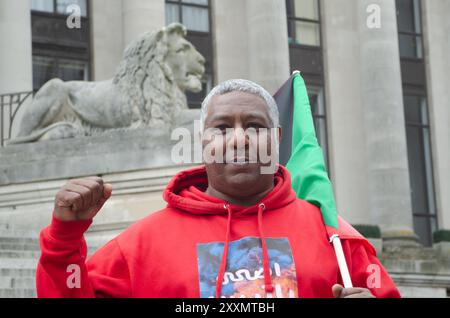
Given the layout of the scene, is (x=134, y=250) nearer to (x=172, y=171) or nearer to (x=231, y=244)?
(x=231, y=244)

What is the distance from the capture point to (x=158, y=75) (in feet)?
53.4

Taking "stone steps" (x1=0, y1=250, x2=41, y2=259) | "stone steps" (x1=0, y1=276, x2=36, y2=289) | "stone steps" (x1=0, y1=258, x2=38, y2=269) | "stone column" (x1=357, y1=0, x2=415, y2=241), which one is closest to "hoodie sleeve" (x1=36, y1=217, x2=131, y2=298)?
"stone steps" (x1=0, y1=276, x2=36, y2=289)

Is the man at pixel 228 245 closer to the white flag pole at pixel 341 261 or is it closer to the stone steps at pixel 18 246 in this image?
the white flag pole at pixel 341 261

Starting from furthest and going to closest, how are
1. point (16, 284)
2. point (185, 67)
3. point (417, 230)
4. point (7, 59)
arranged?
point (417, 230), point (7, 59), point (185, 67), point (16, 284)

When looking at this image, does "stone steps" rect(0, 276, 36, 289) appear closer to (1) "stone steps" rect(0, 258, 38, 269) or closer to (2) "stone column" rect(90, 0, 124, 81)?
(1) "stone steps" rect(0, 258, 38, 269)

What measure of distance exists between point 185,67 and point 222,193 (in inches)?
482

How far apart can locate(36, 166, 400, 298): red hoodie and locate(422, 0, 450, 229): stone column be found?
1452 inches

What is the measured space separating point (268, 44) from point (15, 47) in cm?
803

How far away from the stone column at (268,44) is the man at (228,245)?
102ft

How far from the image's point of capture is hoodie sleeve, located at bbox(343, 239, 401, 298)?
4203 mm

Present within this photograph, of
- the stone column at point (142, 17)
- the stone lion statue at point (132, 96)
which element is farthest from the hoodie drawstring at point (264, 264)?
the stone column at point (142, 17)

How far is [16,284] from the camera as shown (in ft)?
40.8

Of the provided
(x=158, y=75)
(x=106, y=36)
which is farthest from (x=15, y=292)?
(x=106, y=36)
